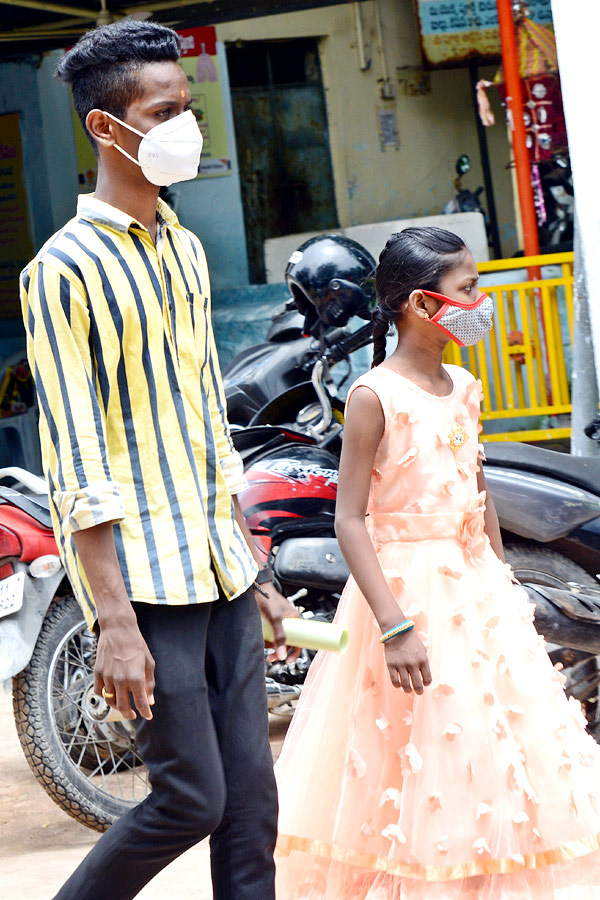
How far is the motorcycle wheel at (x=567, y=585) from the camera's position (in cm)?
377

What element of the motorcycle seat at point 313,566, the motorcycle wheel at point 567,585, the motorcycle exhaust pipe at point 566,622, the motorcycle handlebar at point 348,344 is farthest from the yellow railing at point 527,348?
the motorcycle exhaust pipe at point 566,622

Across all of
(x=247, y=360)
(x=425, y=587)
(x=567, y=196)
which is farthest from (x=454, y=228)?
(x=425, y=587)

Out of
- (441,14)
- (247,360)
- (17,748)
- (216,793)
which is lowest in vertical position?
(17,748)

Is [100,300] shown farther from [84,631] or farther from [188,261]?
[84,631]

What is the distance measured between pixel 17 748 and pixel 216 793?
317cm

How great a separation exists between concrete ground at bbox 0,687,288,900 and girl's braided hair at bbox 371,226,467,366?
1.60 metres

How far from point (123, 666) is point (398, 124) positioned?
8.88 m

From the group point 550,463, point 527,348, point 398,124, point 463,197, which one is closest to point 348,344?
point 550,463

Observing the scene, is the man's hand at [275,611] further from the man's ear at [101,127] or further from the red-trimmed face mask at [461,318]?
the man's ear at [101,127]

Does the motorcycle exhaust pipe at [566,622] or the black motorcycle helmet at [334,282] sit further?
the black motorcycle helmet at [334,282]

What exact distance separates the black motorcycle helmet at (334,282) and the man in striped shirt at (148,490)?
215 centimetres

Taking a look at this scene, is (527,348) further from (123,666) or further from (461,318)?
(123,666)

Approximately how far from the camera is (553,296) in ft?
24.5

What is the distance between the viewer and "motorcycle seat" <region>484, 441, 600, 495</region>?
3.96m
